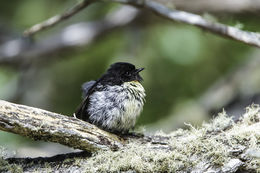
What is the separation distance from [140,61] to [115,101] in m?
3.40

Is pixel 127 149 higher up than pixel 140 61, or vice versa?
pixel 140 61

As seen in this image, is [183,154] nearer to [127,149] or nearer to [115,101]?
[127,149]

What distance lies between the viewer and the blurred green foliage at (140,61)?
23.4ft

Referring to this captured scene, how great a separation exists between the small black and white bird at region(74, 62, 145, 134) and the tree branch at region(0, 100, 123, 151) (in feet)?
1.39

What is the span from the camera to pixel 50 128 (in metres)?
3.36

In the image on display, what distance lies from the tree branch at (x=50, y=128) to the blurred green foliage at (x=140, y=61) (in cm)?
350

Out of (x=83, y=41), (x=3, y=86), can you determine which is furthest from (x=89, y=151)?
(x=3, y=86)

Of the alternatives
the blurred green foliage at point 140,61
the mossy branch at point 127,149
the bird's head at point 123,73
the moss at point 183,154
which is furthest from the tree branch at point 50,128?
the blurred green foliage at point 140,61

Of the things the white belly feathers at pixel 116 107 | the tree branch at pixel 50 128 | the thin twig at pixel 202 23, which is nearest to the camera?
the tree branch at pixel 50 128

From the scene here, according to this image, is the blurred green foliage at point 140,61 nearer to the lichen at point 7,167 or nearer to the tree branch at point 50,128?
the tree branch at point 50,128

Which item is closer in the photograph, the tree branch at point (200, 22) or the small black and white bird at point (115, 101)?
the tree branch at point (200, 22)

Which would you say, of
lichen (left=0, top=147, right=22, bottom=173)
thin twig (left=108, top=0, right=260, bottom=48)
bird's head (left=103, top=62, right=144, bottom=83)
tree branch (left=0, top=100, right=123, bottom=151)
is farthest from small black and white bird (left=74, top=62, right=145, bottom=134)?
lichen (left=0, top=147, right=22, bottom=173)

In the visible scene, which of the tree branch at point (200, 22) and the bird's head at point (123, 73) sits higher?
the tree branch at point (200, 22)

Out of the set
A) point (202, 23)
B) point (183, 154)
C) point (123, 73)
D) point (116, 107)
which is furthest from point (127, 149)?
point (202, 23)
